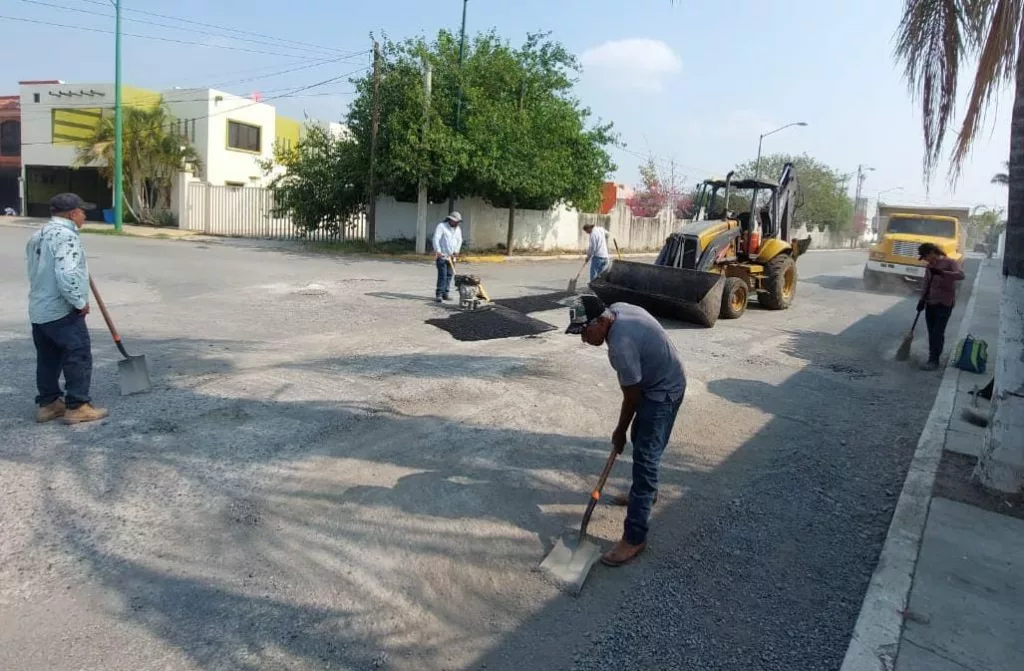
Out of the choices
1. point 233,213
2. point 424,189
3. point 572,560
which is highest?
point 424,189

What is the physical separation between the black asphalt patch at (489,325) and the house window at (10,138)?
36.2 meters

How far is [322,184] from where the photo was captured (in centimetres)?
2442

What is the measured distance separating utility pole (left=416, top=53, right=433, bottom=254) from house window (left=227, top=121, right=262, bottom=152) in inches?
490

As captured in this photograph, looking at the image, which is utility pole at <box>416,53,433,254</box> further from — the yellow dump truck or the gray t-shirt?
the gray t-shirt

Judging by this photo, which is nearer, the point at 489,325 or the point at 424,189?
the point at 489,325

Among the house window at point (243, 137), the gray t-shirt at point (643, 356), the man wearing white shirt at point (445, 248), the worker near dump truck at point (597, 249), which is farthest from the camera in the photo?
the house window at point (243, 137)

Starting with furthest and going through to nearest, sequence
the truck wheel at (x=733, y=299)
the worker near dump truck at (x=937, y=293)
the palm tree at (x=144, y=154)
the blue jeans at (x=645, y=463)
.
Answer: the palm tree at (x=144, y=154)
the truck wheel at (x=733, y=299)
the worker near dump truck at (x=937, y=293)
the blue jeans at (x=645, y=463)

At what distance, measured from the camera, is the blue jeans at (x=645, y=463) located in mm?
4008

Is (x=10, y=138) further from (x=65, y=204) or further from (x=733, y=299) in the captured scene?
(x=733, y=299)

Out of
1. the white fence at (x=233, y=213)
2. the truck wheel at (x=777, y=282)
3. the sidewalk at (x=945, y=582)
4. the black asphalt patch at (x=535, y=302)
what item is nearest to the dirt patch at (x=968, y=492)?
the sidewalk at (x=945, y=582)

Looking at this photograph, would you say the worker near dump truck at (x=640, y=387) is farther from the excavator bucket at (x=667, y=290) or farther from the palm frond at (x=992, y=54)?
the excavator bucket at (x=667, y=290)

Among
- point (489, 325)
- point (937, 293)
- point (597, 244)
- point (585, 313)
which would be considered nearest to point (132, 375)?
point (585, 313)

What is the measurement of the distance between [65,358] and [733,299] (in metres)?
9.68

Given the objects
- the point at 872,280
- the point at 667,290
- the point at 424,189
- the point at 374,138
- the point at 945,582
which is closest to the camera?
the point at 945,582
